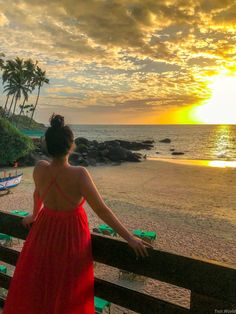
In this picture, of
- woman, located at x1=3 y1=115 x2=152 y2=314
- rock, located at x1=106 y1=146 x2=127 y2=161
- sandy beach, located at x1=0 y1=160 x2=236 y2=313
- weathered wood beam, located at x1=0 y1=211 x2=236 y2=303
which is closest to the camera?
weathered wood beam, located at x1=0 y1=211 x2=236 y2=303

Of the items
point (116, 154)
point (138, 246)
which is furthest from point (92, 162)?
point (138, 246)

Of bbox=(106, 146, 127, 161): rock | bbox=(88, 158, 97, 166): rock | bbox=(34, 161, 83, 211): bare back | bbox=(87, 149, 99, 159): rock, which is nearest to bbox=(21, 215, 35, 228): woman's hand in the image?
Result: bbox=(34, 161, 83, 211): bare back

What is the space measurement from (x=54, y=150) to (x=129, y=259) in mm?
1010

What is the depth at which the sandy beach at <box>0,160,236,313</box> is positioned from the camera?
1114 centimetres

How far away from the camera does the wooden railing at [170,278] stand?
1876 millimetres

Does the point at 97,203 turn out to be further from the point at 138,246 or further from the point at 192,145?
the point at 192,145

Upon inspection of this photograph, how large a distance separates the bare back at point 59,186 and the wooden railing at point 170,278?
1.12ft

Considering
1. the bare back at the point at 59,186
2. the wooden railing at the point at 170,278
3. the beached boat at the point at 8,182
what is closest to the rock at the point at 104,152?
the beached boat at the point at 8,182

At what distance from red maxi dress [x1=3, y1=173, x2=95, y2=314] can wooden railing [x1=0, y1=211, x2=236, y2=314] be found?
13 cm

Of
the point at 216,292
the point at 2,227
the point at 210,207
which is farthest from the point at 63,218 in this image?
the point at 210,207

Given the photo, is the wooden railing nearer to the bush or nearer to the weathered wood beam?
the weathered wood beam

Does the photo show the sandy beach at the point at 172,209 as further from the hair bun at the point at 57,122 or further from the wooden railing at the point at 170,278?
the hair bun at the point at 57,122

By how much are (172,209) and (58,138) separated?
1637 centimetres

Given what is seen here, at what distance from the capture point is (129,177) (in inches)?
1175
